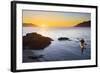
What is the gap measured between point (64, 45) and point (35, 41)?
0.25 meters

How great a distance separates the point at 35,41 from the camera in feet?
5.39

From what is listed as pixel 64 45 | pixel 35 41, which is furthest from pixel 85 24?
pixel 35 41

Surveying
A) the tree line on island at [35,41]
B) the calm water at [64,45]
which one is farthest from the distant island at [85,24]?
the tree line on island at [35,41]

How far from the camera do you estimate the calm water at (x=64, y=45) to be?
5.45ft

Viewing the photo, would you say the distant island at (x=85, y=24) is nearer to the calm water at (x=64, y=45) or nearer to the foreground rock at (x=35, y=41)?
the calm water at (x=64, y=45)

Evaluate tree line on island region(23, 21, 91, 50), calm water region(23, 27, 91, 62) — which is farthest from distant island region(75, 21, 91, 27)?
tree line on island region(23, 21, 91, 50)

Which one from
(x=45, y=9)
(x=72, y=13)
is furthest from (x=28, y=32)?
(x=72, y=13)

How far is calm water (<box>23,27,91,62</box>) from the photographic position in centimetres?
166

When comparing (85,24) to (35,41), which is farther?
(85,24)

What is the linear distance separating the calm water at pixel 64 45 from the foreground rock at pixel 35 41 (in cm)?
2

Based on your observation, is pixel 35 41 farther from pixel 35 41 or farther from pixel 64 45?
pixel 64 45

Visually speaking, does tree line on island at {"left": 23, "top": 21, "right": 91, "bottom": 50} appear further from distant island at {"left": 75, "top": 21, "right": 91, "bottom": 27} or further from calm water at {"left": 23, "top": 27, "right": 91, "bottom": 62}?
distant island at {"left": 75, "top": 21, "right": 91, "bottom": 27}

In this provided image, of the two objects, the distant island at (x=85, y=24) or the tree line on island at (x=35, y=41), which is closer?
the tree line on island at (x=35, y=41)

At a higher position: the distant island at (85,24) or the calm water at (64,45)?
the distant island at (85,24)
